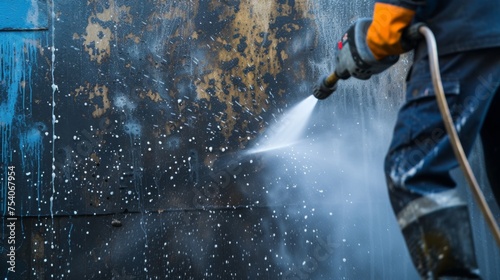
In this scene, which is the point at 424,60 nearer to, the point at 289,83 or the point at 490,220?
the point at 490,220

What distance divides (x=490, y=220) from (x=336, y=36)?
1754mm

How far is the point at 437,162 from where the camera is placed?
5.55 ft

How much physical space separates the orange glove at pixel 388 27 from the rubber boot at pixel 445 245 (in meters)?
0.56

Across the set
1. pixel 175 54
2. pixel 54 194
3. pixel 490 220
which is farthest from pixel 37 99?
pixel 490 220

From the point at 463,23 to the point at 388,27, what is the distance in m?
0.23

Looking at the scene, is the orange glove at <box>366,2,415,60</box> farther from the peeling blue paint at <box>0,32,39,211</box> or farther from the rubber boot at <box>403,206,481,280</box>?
the peeling blue paint at <box>0,32,39,211</box>

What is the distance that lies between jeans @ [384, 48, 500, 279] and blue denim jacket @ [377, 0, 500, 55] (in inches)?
1.2

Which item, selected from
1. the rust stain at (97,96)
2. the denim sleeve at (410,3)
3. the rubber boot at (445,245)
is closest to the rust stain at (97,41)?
the rust stain at (97,96)

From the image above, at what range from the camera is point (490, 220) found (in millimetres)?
1638

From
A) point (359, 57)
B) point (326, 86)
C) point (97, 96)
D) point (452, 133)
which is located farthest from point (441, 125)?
point (97, 96)

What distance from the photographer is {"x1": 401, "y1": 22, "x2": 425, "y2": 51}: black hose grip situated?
5.89ft

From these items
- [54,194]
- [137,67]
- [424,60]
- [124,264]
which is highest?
[137,67]

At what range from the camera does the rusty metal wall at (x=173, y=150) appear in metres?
2.90

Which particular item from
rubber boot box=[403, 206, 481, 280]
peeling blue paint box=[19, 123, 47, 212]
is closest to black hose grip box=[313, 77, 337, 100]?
rubber boot box=[403, 206, 481, 280]
